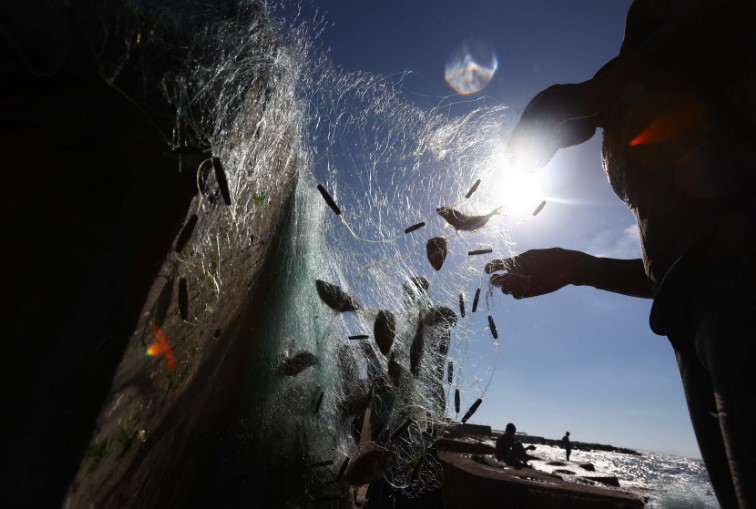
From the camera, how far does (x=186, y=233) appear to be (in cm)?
152

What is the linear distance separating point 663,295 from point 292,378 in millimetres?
2613

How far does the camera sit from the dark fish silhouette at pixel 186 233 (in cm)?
150

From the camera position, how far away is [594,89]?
274 centimetres

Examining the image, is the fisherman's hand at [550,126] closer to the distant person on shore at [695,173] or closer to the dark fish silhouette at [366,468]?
the distant person on shore at [695,173]

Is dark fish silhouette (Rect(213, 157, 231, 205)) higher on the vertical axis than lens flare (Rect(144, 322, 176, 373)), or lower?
higher

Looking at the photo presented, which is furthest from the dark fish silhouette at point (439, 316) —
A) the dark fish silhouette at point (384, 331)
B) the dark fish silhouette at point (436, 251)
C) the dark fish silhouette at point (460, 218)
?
the dark fish silhouette at point (460, 218)

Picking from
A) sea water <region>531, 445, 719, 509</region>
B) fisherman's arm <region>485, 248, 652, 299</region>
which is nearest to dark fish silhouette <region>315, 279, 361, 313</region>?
fisherman's arm <region>485, 248, 652, 299</region>

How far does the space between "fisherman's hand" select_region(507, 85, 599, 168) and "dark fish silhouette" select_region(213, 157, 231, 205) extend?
2383 mm

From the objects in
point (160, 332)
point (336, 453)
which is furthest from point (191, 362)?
point (336, 453)

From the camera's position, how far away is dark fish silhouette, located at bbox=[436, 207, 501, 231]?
3254 millimetres

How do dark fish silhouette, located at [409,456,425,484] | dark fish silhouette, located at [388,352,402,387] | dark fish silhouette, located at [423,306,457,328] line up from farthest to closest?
1. dark fish silhouette, located at [409,456,425,484]
2. dark fish silhouette, located at [423,306,457,328]
3. dark fish silhouette, located at [388,352,402,387]

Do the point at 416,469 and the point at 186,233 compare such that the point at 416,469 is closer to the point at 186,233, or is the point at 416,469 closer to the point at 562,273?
the point at 562,273

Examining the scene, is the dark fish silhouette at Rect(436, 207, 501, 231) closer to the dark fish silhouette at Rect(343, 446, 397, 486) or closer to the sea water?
the dark fish silhouette at Rect(343, 446, 397, 486)

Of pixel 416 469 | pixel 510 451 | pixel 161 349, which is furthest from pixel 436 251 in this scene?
pixel 510 451
